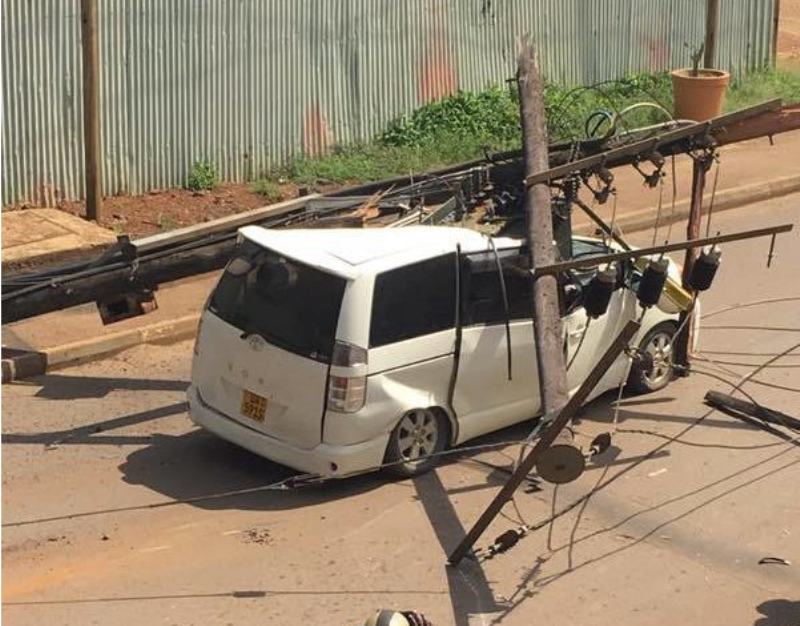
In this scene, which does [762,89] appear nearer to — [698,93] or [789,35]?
[698,93]

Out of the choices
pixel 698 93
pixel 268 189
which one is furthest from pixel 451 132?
pixel 698 93

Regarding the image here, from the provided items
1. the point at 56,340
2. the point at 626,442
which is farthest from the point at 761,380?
the point at 56,340

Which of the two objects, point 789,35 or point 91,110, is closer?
point 91,110

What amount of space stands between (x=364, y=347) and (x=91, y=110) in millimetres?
7014

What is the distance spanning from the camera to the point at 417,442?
1039cm

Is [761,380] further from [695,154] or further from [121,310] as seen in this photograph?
[121,310]

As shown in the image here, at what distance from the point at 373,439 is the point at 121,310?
2.98 metres

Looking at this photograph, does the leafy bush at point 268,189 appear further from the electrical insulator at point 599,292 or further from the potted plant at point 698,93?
the electrical insulator at point 599,292

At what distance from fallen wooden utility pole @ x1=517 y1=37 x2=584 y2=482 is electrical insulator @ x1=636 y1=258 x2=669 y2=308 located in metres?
0.85

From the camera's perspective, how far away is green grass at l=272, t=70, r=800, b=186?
60.5ft

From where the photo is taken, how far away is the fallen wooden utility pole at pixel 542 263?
8602 mm

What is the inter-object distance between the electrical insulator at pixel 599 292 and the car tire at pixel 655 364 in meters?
1.13

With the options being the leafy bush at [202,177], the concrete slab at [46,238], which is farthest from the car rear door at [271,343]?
the leafy bush at [202,177]

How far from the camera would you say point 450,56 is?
20.2 meters
